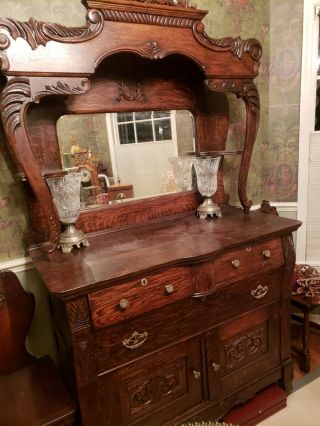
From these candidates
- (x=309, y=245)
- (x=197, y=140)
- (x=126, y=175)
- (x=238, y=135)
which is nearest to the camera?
(x=126, y=175)

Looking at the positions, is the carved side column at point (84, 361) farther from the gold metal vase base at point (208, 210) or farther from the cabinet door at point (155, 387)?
the gold metal vase base at point (208, 210)

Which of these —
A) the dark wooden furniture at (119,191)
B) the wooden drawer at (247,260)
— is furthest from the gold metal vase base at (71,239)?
the wooden drawer at (247,260)

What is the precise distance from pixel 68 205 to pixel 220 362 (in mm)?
994

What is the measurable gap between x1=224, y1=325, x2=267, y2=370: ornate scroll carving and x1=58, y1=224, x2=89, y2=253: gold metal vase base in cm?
82

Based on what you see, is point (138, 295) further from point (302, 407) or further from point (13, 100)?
point (302, 407)

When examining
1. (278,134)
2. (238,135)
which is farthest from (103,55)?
(278,134)

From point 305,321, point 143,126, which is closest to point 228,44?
point 143,126

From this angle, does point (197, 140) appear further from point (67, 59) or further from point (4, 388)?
point (4, 388)

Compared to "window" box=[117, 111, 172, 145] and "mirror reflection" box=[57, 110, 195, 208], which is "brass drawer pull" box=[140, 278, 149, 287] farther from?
"window" box=[117, 111, 172, 145]

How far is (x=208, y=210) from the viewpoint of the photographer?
1.63 m

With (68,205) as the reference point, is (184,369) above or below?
below

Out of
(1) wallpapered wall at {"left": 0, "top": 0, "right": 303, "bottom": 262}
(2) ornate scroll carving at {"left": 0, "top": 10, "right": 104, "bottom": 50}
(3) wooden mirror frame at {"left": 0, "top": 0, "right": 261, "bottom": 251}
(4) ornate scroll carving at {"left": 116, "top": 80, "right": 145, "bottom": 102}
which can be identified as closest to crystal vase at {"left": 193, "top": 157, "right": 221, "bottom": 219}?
(3) wooden mirror frame at {"left": 0, "top": 0, "right": 261, "bottom": 251}

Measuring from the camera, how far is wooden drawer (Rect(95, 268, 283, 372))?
43.6 inches

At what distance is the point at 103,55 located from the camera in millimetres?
1169
